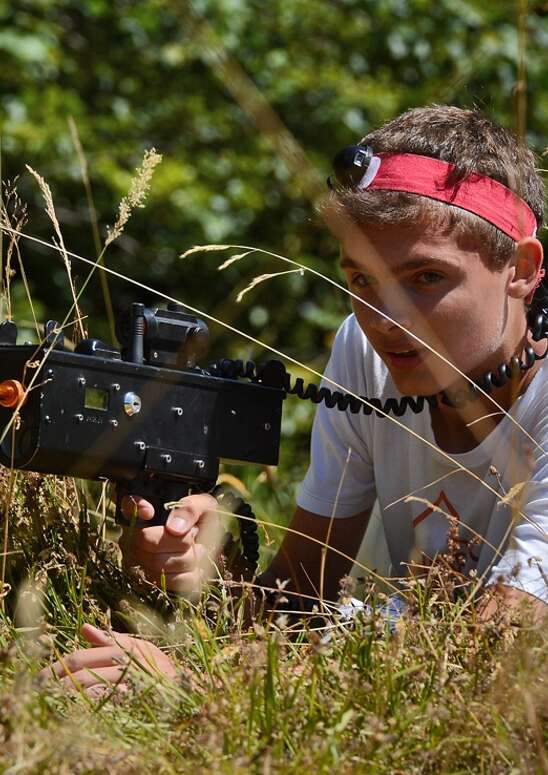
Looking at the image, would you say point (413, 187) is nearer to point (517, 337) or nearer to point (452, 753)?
point (517, 337)

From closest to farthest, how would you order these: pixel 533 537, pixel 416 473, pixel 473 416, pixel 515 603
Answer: pixel 515 603 < pixel 533 537 < pixel 473 416 < pixel 416 473

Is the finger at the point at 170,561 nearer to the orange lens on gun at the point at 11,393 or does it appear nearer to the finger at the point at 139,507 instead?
the finger at the point at 139,507

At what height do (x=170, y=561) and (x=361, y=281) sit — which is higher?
(x=361, y=281)

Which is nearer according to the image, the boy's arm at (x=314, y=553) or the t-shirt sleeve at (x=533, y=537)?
the t-shirt sleeve at (x=533, y=537)

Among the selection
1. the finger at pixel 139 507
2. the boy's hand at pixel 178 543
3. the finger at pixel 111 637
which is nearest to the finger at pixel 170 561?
the boy's hand at pixel 178 543

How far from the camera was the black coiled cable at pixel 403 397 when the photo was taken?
2.55 metres

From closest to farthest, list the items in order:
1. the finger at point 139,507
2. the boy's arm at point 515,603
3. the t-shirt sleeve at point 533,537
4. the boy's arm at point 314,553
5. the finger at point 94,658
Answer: the boy's arm at point 515,603
the finger at point 94,658
the t-shirt sleeve at point 533,537
the finger at point 139,507
the boy's arm at point 314,553

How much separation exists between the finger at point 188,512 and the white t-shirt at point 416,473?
0.28 m

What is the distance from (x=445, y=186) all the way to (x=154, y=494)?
33.5 inches

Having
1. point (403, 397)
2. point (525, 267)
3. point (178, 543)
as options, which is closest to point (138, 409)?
point (178, 543)

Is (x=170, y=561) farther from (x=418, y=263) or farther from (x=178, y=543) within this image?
(x=418, y=263)

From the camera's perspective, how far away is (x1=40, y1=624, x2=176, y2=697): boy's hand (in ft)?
6.63

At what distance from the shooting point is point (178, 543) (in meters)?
2.53

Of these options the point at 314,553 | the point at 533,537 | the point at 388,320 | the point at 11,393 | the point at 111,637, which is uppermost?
the point at 388,320
